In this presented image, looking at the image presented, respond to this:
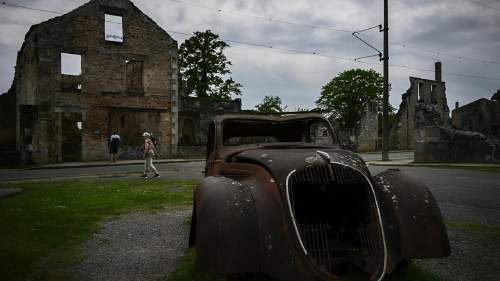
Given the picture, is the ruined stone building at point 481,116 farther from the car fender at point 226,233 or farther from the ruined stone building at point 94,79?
the car fender at point 226,233

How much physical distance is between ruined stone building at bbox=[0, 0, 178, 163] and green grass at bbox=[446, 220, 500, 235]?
19.3 meters

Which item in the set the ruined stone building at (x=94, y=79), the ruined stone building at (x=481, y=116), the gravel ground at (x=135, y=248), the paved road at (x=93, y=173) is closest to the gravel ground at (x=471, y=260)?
the gravel ground at (x=135, y=248)

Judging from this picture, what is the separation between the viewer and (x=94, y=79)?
22.9 m

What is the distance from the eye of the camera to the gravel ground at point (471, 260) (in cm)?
354

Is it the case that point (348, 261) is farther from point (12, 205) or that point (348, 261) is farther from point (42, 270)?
point (12, 205)

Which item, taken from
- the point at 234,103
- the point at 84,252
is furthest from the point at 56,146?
the point at 84,252

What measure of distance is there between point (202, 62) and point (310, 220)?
117 feet

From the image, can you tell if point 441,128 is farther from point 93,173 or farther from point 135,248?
point 135,248

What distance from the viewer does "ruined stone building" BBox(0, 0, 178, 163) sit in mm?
21594

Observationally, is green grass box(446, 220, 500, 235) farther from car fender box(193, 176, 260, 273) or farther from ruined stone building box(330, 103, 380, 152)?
ruined stone building box(330, 103, 380, 152)

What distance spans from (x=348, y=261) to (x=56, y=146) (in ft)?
72.7

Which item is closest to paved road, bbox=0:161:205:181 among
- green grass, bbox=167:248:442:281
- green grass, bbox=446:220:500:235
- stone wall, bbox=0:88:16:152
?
green grass, bbox=446:220:500:235

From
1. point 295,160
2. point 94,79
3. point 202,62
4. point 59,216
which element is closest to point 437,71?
point 202,62

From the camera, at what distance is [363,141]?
35.4m
